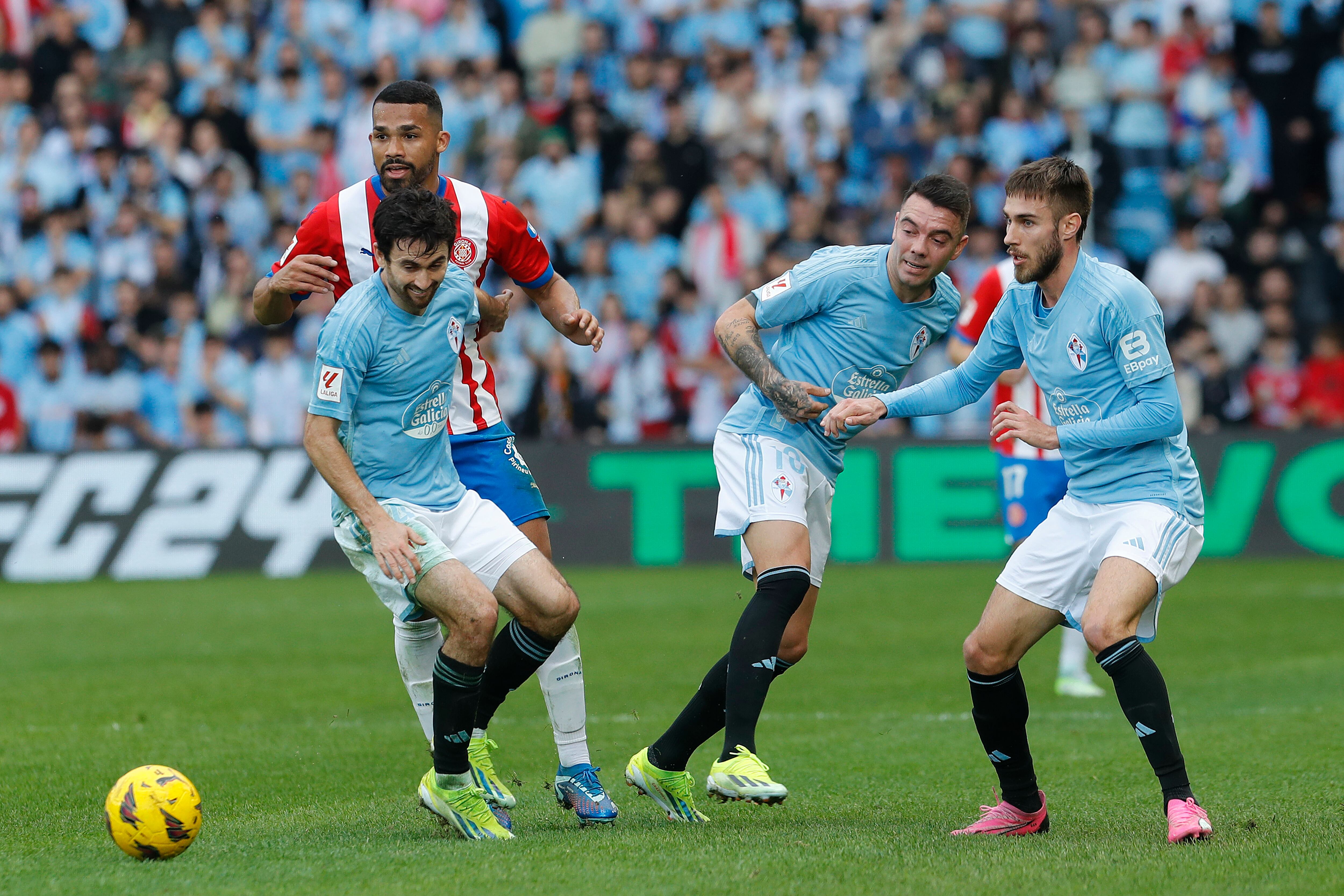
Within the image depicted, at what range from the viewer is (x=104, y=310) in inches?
687

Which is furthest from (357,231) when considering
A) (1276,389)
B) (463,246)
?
(1276,389)

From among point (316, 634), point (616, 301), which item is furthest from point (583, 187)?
point (316, 634)

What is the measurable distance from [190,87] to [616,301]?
6.56m

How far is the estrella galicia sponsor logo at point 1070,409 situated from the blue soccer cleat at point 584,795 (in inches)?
83.7

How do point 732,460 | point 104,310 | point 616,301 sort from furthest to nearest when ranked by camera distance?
point 104,310 < point 616,301 < point 732,460

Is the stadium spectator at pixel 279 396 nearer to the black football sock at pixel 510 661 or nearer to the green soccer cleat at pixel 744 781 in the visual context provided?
the black football sock at pixel 510 661

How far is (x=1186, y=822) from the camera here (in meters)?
5.20

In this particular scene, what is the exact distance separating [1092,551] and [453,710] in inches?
89.8

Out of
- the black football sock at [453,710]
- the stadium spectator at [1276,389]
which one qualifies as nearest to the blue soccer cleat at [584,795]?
the black football sock at [453,710]

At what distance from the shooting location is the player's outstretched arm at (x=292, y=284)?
19.7 ft

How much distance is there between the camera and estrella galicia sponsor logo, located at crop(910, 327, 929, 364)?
6.46 metres

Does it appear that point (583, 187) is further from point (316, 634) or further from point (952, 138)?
point (316, 634)

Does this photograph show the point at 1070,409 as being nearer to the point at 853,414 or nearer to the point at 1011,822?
the point at 853,414

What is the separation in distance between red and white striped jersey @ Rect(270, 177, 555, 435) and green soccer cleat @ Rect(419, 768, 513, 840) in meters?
1.43
